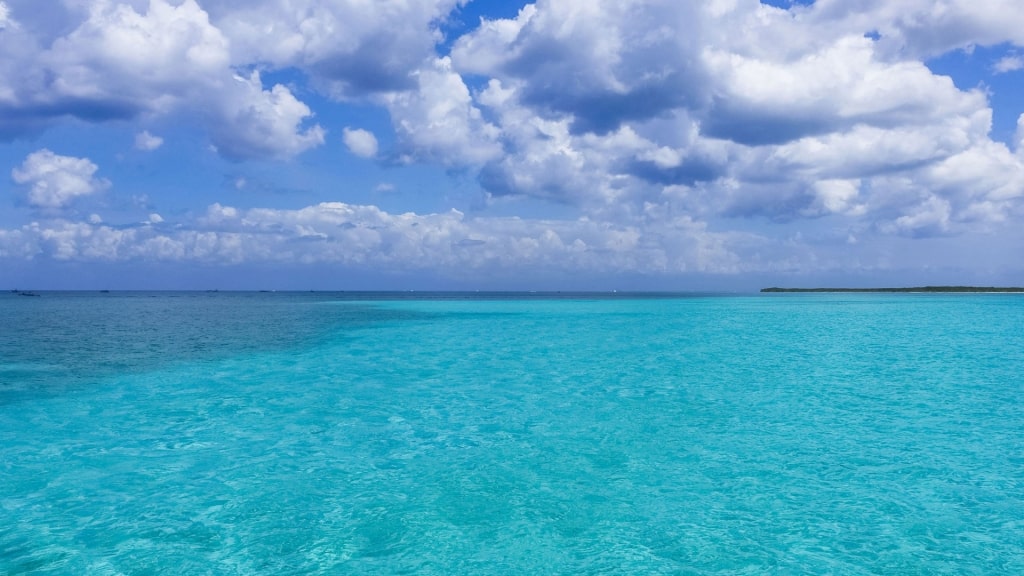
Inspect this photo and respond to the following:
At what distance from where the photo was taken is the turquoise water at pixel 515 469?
9250 mm

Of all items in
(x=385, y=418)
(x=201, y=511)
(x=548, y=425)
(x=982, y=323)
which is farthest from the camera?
(x=982, y=323)

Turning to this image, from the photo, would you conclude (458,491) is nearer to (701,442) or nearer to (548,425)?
(548,425)

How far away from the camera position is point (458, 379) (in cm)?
2566

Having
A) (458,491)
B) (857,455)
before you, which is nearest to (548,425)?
(458,491)

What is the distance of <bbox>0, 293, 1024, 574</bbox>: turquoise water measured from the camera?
9.25 m

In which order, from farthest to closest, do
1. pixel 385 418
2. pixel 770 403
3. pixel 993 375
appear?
pixel 993 375 → pixel 770 403 → pixel 385 418

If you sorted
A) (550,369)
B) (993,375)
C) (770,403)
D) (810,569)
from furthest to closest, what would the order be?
(550,369), (993,375), (770,403), (810,569)

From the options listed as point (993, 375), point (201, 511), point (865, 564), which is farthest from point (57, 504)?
point (993, 375)

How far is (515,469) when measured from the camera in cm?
1325

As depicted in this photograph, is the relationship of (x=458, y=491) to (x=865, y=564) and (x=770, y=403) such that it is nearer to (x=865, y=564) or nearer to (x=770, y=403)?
(x=865, y=564)

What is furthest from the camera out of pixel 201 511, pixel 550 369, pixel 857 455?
pixel 550 369

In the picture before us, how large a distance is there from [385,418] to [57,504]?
28.0 ft

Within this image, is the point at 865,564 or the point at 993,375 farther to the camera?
the point at 993,375

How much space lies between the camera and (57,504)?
37.6 ft
